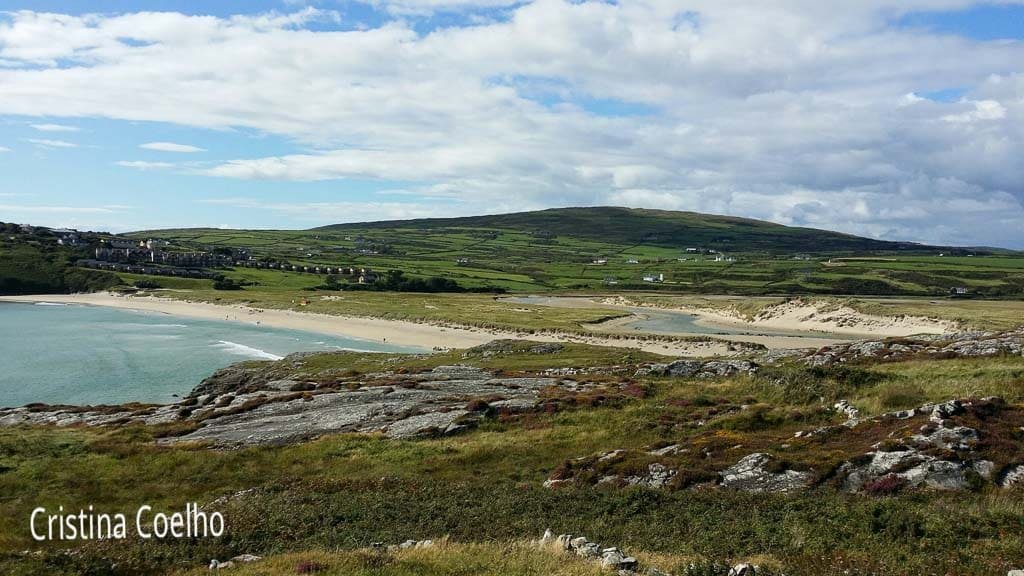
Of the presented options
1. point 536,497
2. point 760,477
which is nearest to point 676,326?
point 760,477

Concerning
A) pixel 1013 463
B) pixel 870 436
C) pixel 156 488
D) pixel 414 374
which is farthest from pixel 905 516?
pixel 414 374

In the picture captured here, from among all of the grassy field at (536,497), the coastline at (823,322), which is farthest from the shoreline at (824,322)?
the grassy field at (536,497)

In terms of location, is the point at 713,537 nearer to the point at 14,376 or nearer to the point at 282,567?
the point at 282,567

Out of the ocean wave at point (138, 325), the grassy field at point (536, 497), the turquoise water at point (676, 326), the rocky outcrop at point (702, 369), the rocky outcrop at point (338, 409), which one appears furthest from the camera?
the ocean wave at point (138, 325)

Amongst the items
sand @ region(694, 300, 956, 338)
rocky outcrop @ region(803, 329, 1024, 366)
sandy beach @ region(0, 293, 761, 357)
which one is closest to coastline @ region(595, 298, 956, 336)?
sand @ region(694, 300, 956, 338)

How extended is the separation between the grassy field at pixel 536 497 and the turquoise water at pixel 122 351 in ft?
93.6

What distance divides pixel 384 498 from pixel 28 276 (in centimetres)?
22360

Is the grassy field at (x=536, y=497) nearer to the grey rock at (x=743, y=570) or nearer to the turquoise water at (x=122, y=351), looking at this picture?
the grey rock at (x=743, y=570)

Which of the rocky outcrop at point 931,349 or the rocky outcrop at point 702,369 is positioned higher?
the rocky outcrop at point 931,349

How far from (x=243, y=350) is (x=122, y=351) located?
53.1 feet

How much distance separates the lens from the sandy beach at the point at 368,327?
90875mm

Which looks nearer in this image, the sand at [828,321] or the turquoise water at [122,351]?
the turquoise water at [122,351]

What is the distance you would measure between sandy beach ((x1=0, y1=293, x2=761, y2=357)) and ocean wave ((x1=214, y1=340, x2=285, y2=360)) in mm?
19506

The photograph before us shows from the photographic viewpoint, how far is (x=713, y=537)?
15.9 m
